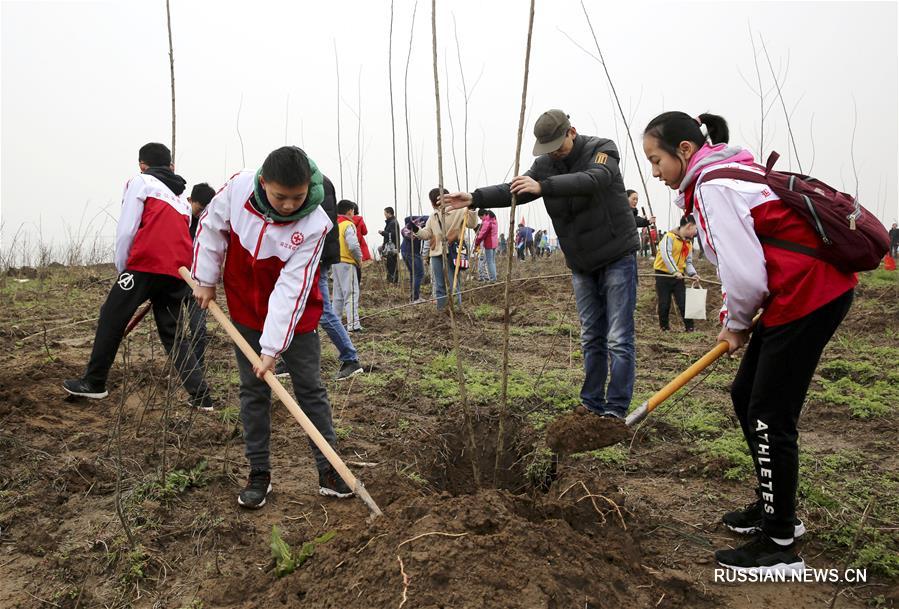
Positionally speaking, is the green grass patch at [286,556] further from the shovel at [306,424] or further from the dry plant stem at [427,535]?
the dry plant stem at [427,535]

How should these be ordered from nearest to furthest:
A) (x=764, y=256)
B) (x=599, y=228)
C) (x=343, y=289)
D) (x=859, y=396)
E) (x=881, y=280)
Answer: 1. (x=764, y=256)
2. (x=599, y=228)
3. (x=859, y=396)
4. (x=343, y=289)
5. (x=881, y=280)

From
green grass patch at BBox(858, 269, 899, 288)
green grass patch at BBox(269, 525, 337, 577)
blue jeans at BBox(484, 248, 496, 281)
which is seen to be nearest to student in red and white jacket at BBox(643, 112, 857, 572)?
green grass patch at BBox(269, 525, 337, 577)

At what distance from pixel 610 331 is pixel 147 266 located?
2.79 m

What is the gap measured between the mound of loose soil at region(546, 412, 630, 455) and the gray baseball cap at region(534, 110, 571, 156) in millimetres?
1453

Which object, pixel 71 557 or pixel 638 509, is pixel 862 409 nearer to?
pixel 638 509

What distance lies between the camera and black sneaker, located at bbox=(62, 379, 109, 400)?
13.0 ft

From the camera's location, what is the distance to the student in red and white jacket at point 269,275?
249 centimetres

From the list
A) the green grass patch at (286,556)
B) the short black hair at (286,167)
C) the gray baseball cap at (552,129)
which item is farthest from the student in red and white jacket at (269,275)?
the gray baseball cap at (552,129)

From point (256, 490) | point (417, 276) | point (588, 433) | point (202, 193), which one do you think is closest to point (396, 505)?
point (256, 490)

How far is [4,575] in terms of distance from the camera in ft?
7.28

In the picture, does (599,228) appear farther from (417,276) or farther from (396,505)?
(417,276)

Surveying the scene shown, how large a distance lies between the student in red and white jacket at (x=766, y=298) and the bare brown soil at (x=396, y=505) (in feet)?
0.98

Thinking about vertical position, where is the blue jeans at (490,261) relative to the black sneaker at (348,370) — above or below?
above

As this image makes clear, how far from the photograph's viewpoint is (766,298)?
209cm
